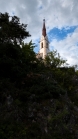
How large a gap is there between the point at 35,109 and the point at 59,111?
1767 mm

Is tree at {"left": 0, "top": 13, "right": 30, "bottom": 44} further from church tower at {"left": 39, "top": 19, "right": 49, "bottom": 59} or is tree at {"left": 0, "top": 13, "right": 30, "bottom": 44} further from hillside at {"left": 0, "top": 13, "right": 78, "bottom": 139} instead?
church tower at {"left": 39, "top": 19, "right": 49, "bottom": 59}

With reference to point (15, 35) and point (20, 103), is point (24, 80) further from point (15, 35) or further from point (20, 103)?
point (15, 35)

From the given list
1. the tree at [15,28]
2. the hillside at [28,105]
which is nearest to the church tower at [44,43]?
the tree at [15,28]

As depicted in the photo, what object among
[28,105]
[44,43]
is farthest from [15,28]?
[44,43]

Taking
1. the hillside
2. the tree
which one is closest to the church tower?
the tree

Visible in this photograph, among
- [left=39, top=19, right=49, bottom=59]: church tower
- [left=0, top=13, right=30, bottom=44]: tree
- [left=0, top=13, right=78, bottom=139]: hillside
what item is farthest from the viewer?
[left=39, top=19, right=49, bottom=59]: church tower

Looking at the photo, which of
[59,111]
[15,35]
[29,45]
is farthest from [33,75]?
[29,45]

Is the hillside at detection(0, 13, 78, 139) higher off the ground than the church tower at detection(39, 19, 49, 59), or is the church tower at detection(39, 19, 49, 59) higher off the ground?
the church tower at detection(39, 19, 49, 59)

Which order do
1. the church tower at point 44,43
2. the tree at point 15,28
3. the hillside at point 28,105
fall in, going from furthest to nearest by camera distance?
the church tower at point 44,43 < the tree at point 15,28 < the hillside at point 28,105

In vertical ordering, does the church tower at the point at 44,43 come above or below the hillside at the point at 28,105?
above

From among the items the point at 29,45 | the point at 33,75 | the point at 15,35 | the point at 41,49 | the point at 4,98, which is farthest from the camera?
the point at 41,49

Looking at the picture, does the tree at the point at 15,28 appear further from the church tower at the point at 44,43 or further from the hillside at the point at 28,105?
the church tower at the point at 44,43

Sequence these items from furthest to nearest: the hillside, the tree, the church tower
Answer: the church tower → the tree → the hillside

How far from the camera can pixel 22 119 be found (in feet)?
44.7
